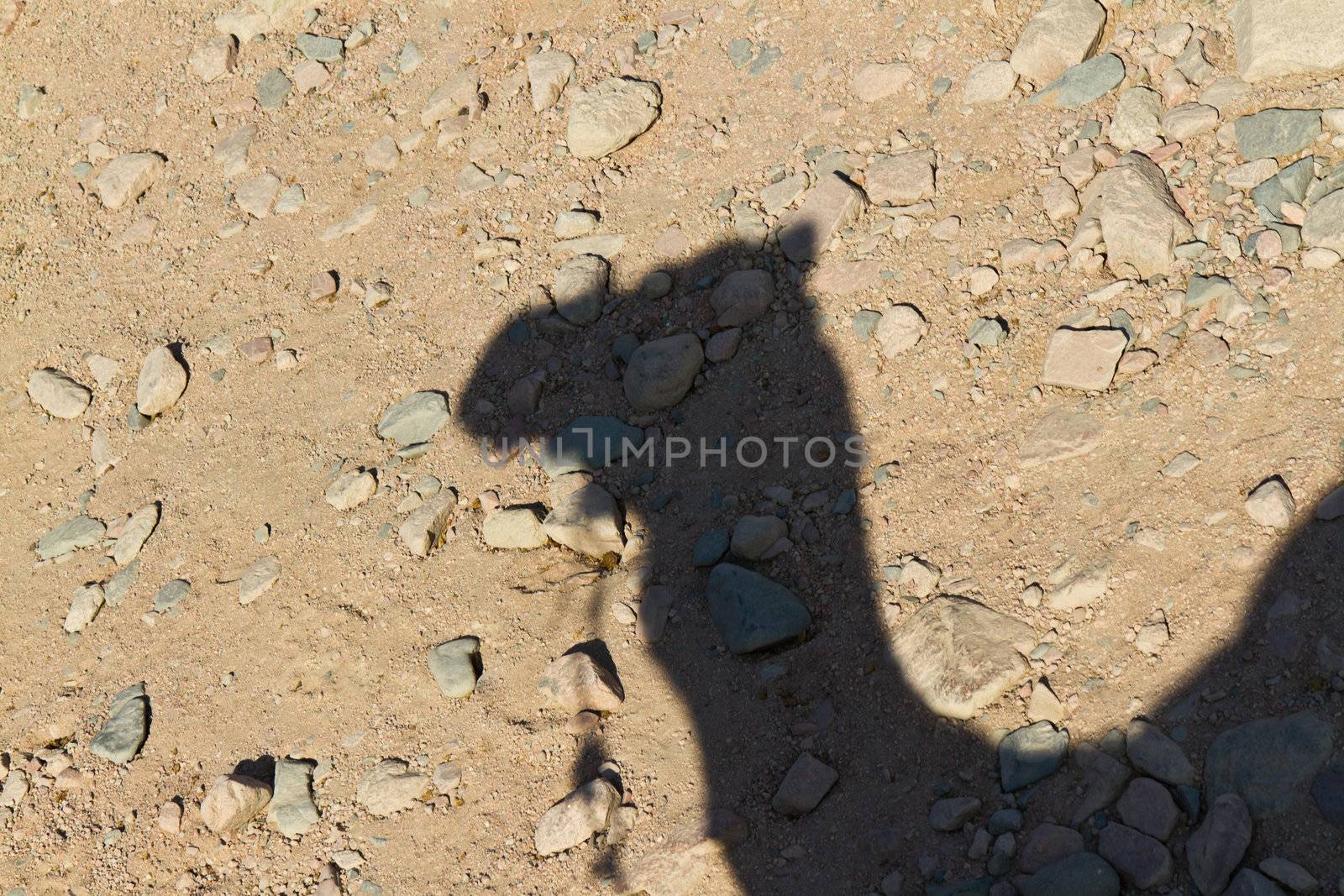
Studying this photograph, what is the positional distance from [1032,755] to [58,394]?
4534 millimetres

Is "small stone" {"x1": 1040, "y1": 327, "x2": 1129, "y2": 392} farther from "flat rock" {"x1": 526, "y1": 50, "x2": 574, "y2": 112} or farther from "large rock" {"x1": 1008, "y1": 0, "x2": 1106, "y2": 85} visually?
"flat rock" {"x1": 526, "y1": 50, "x2": 574, "y2": 112}

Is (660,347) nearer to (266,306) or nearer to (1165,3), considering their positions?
(266,306)

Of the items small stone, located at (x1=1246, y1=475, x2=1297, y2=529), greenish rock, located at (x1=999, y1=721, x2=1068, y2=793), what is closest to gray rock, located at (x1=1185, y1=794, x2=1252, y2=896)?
greenish rock, located at (x1=999, y1=721, x2=1068, y2=793)

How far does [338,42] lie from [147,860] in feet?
13.2

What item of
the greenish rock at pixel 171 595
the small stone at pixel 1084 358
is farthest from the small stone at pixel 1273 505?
the greenish rock at pixel 171 595

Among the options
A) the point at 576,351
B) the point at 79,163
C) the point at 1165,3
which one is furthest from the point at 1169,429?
the point at 79,163

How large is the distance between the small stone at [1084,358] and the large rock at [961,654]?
2.87ft

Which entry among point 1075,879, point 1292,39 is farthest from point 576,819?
point 1292,39

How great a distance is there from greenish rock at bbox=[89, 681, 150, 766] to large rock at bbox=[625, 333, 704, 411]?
2126 mm

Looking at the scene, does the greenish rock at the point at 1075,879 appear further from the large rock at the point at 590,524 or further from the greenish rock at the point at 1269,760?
the large rock at the point at 590,524

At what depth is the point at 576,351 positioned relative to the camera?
14.6 ft

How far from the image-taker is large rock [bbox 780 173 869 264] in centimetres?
429

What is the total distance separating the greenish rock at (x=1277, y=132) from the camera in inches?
149

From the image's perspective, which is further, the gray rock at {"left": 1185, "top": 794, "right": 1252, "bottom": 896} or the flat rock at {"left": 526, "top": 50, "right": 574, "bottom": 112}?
the flat rock at {"left": 526, "top": 50, "right": 574, "bottom": 112}
